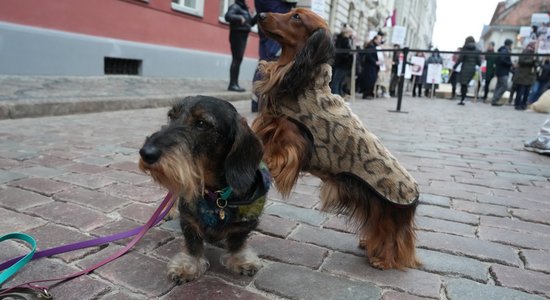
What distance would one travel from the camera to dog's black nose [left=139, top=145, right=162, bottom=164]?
1867 mm

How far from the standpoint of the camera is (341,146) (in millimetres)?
2549

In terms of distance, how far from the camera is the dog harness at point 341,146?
252 centimetres

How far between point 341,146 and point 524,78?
57.9 ft

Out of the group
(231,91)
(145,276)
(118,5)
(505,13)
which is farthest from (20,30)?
(505,13)

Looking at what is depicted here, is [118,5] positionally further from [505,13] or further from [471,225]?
[505,13]

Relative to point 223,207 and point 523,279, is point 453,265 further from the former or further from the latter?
point 223,207

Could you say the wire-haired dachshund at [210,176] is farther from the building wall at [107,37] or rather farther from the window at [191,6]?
the window at [191,6]

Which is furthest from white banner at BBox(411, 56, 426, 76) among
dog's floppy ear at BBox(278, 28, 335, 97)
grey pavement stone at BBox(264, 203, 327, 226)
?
dog's floppy ear at BBox(278, 28, 335, 97)

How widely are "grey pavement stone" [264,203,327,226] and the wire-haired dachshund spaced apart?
3.13 ft

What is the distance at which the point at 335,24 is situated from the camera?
26312 mm

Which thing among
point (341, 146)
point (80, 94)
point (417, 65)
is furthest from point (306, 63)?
point (417, 65)

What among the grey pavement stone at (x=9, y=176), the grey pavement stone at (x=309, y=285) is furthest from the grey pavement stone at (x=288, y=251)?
the grey pavement stone at (x=9, y=176)

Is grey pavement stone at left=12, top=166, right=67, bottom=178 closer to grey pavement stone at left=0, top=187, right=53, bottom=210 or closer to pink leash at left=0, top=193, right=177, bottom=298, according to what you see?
grey pavement stone at left=0, top=187, right=53, bottom=210

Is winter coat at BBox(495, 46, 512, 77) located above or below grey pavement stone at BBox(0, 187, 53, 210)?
above
